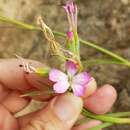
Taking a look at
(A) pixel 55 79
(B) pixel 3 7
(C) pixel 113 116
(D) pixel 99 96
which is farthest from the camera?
(B) pixel 3 7

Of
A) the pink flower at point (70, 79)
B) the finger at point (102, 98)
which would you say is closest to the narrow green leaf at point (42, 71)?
the pink flower at point (70, 79)

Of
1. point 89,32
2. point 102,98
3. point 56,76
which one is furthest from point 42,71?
point 89,32

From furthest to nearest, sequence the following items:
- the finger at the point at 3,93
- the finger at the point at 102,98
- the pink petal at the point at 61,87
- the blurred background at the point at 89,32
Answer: the blurred background at the point at 89,32, the finger at the point at 3,93, the finger at the point at 102,98, the pink petal at the point at 61,87

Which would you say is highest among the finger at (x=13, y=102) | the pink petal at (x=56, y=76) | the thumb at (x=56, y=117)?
the pink petal at (x=56, y=76)

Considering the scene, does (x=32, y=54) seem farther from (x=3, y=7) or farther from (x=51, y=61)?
(x=3, y=7)

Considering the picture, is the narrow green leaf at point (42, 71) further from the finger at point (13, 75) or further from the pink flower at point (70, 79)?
the finger at point (13, 75)

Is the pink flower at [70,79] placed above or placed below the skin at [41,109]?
above

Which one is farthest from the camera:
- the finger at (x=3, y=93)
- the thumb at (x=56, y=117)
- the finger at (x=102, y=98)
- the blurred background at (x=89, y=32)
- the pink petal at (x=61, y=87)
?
the blurred background at (x=89, y=32)

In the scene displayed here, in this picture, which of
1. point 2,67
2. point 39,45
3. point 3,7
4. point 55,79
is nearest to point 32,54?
point 39,45
